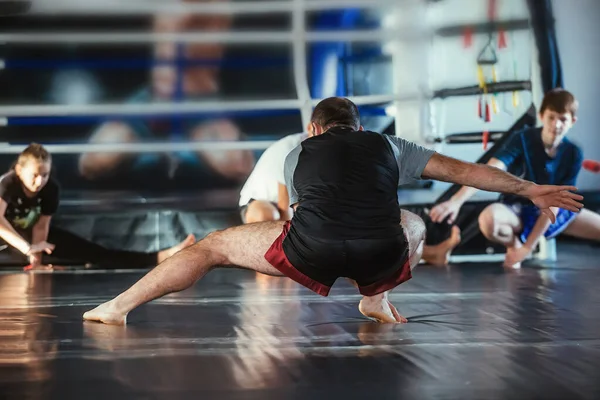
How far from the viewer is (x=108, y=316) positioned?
130 inches

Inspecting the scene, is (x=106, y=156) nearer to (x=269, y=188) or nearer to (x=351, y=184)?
(x=269, y=188)

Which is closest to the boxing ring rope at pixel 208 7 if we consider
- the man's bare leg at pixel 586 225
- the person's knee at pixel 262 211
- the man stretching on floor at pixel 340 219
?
the person's knee at pixel 262 211

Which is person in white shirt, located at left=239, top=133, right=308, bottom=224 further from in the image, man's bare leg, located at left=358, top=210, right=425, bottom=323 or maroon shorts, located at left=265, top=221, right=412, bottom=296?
maroon shorts, located at left=265, top=221, right=412, bottom=296

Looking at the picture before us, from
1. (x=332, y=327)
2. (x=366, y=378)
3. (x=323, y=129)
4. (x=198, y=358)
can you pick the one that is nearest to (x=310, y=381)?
(x=366, y=378)

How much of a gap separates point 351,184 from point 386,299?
471 mm

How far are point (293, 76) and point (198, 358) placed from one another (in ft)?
12.8

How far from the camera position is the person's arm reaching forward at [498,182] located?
2.98 metres

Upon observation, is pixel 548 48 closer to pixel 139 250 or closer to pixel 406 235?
pixel 139 250

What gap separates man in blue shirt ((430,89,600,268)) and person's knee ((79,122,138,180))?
83.3 inches

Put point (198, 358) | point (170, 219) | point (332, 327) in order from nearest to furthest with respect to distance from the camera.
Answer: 1. point (198, 358)
2. point (332, 327)
3. point (170, 219)

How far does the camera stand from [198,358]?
103 inches

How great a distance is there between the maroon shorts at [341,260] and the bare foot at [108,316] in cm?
53

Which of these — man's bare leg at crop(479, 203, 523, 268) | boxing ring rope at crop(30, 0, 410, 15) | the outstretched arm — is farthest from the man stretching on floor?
boxing ring rope at crop(30, 0, 410, 15)

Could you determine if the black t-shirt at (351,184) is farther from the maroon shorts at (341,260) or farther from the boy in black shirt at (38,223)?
the boy in black shirt at (38,223)
